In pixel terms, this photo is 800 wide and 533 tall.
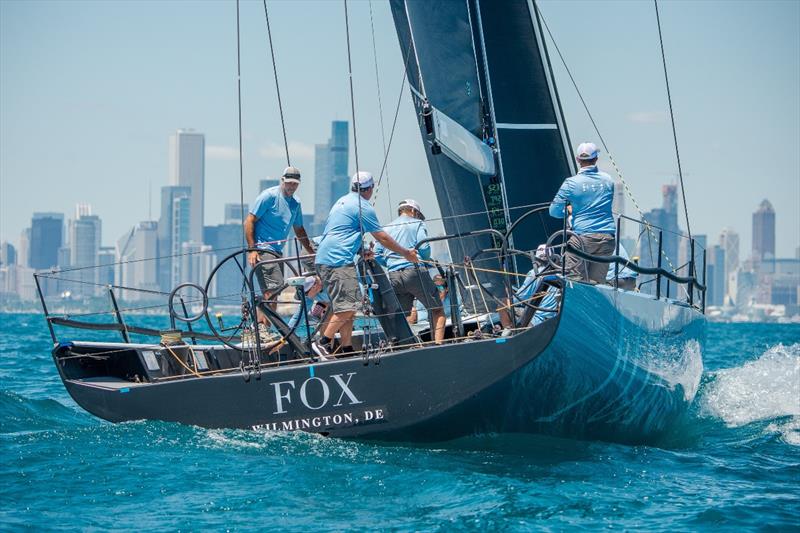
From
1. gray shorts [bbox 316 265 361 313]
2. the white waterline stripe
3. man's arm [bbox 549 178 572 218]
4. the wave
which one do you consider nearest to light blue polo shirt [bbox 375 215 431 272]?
gray shorts [bbox 316 265 361 313]

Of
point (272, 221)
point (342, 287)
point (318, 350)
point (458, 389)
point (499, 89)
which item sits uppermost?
point (499, 89)

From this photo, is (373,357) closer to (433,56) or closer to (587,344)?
(587,344)

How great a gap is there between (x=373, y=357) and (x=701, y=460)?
101 inches

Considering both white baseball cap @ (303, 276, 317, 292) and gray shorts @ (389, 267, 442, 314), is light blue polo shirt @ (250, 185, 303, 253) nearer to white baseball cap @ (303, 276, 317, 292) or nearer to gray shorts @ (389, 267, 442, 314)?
white baseball cap @ (303, 276, 317, 292)

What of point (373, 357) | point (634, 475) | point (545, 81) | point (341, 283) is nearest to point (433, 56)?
point (545, 81)

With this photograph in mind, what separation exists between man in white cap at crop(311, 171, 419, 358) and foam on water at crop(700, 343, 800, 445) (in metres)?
3.88

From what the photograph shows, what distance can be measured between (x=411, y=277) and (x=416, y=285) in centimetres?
7

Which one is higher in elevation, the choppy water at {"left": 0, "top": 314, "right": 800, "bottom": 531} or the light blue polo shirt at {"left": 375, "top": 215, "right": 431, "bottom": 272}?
the light blue polo shirt at {"left": 375, "top": 215, "right": 431, "bottom": 272}

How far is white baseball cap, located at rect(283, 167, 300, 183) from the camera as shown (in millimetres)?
9422

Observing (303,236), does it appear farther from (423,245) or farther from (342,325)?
(342,325)

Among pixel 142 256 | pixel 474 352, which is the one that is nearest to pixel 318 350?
pixel 474 352

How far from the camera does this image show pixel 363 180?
8258mm

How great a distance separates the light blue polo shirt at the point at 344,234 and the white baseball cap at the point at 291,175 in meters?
1.28

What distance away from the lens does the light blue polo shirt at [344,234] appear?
8.19 metres
